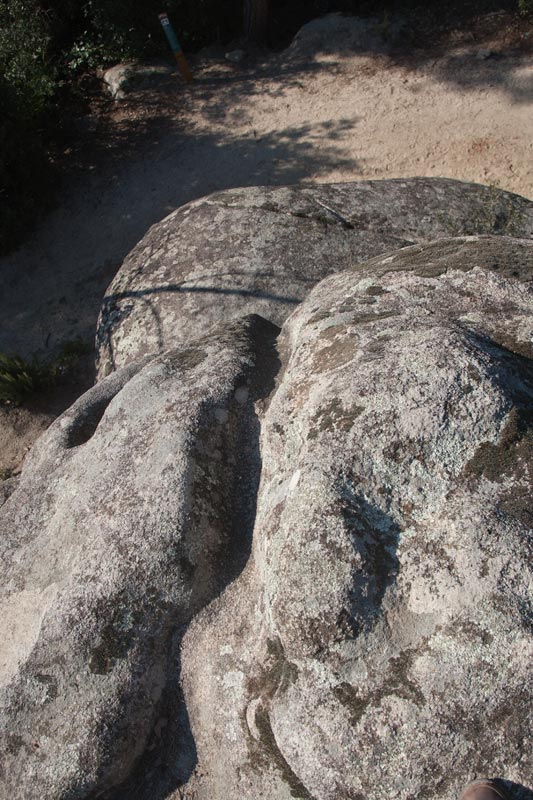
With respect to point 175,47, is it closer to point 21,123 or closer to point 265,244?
point 21,123

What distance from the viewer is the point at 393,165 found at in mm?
6785

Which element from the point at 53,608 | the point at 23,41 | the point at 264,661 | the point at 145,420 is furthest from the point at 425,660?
the point at 23,41

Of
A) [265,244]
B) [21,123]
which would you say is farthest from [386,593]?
[21,123]

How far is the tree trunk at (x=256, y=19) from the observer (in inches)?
345

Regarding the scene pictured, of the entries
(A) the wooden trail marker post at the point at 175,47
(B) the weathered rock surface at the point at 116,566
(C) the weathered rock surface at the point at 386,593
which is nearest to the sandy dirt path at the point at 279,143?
(A) the wooden trail marker post at the point at 175,47

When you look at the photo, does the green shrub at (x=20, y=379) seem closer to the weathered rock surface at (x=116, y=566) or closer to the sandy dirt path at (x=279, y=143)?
the sandy dirt path at (x=279, y=143)

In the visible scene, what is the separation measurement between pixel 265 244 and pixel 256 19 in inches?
277

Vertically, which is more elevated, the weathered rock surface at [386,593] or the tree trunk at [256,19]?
the tree trunk at [256,19]

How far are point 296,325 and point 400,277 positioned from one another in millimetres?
469

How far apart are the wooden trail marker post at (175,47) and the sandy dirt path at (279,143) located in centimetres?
19

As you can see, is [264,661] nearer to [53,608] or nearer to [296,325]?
[53,608]

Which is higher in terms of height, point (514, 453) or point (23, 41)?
→ point (23, 41)

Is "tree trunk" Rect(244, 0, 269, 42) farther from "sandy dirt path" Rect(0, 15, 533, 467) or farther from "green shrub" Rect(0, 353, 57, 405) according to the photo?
"green shrub" Rect(0, 353, 57, 405)

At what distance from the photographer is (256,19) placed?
8922 mm
